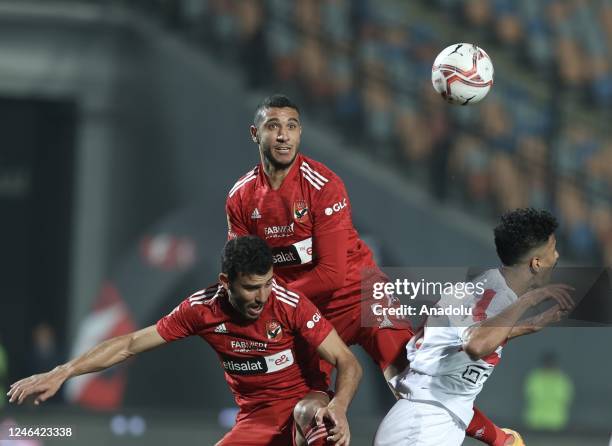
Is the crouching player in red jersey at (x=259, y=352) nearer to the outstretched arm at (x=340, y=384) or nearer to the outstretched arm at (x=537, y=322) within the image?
the outstretched arm at (x=340, y=384)

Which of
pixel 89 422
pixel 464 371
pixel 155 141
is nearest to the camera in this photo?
pixel 464 371

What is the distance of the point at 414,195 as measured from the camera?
1290cm

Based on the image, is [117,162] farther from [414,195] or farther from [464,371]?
[464,371]

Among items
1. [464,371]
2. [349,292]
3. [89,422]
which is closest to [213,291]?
[349,292]

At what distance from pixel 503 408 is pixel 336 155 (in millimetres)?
3069

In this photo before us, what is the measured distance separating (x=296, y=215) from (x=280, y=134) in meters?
0.44

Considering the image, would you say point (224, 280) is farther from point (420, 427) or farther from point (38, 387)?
point (420, 427)

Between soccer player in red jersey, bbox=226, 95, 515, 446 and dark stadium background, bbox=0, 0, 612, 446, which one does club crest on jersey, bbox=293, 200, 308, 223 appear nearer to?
soccer player in red jersey, bbox=226, 95, 515, 446

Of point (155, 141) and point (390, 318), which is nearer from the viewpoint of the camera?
point (390, 318)

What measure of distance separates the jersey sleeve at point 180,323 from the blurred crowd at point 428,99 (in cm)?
696

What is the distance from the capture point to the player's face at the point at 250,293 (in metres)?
5.80

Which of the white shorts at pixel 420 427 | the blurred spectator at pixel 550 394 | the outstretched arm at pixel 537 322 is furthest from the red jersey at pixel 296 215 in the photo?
the blurred spectator at pixel 550 394

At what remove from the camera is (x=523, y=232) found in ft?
19.2

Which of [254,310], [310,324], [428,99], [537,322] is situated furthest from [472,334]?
[428,99]
